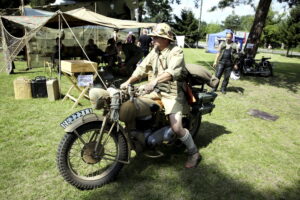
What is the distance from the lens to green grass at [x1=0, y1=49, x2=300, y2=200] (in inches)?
110

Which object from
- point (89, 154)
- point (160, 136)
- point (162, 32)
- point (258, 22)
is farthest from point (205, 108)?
point (258, 22)

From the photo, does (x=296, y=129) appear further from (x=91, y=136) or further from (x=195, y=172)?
(x=91, y=136)

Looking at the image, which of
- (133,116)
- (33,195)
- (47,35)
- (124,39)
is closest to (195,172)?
(133,116)

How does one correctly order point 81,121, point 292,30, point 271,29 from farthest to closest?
point 271,29
point 292,30
point 81,121

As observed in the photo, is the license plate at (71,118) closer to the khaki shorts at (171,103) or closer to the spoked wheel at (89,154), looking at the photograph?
the spoked wheel at (89,154)

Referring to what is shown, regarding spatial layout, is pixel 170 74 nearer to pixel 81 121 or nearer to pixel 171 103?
pixel 171 103

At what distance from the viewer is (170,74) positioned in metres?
2.66

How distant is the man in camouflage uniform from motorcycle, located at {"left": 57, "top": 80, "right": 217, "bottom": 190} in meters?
0.16

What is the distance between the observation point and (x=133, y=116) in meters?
2.75

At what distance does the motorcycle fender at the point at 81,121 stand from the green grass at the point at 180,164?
0.79 metres

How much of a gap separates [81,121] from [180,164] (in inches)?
65.1

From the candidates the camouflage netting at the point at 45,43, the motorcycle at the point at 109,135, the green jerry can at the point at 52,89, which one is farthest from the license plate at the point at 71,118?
the camouflage netting at the point at 45,43

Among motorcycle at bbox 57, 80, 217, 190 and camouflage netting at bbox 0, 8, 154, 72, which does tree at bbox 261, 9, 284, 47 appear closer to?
camouflage netting at bbox 0, 8, 154, 72

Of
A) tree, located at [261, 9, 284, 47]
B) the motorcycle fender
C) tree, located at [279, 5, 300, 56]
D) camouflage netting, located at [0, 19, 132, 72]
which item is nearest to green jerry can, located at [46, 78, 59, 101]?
camouflage netting, located at [0, 19, 132, 72]
